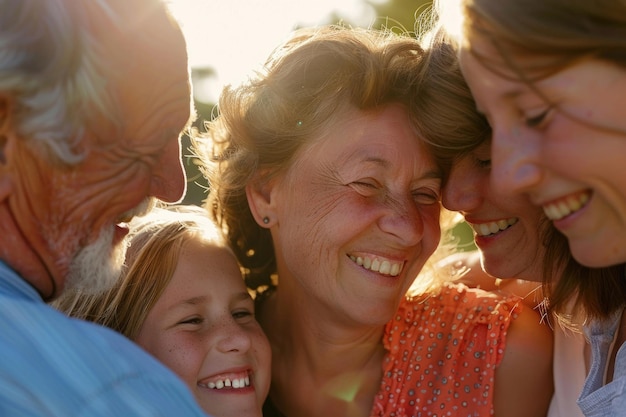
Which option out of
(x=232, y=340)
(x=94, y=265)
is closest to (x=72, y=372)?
(x=94, y=265)

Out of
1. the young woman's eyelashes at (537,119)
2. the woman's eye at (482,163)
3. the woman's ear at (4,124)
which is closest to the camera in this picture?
the woman's ear at (4,124)

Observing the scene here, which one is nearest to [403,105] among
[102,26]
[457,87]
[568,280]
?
[457,87]

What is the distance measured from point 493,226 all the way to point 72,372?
1.86 m

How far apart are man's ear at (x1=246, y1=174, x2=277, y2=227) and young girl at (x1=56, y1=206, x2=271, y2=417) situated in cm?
27

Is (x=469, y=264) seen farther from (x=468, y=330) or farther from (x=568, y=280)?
(x=568, y=280)

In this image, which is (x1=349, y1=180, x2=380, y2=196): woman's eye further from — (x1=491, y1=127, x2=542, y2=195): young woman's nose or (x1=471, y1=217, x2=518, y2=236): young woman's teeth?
(x1=491, y1=127, x2=542, y2=195): young woman's nose

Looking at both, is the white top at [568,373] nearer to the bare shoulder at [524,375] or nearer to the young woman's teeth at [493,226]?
the bare shoulder at [524,375]

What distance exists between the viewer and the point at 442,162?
3096 mm

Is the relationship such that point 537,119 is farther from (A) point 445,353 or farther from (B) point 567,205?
(A) point 445,353

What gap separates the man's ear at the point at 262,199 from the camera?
336cm

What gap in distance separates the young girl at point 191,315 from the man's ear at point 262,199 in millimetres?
272

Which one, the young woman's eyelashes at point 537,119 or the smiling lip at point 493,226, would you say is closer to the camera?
the young woman's eyelashes at point 537,119

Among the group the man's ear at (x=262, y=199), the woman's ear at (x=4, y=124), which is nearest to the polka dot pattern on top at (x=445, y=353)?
the man's ear at (x=262, y=199)

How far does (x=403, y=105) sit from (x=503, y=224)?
1.99 feet
